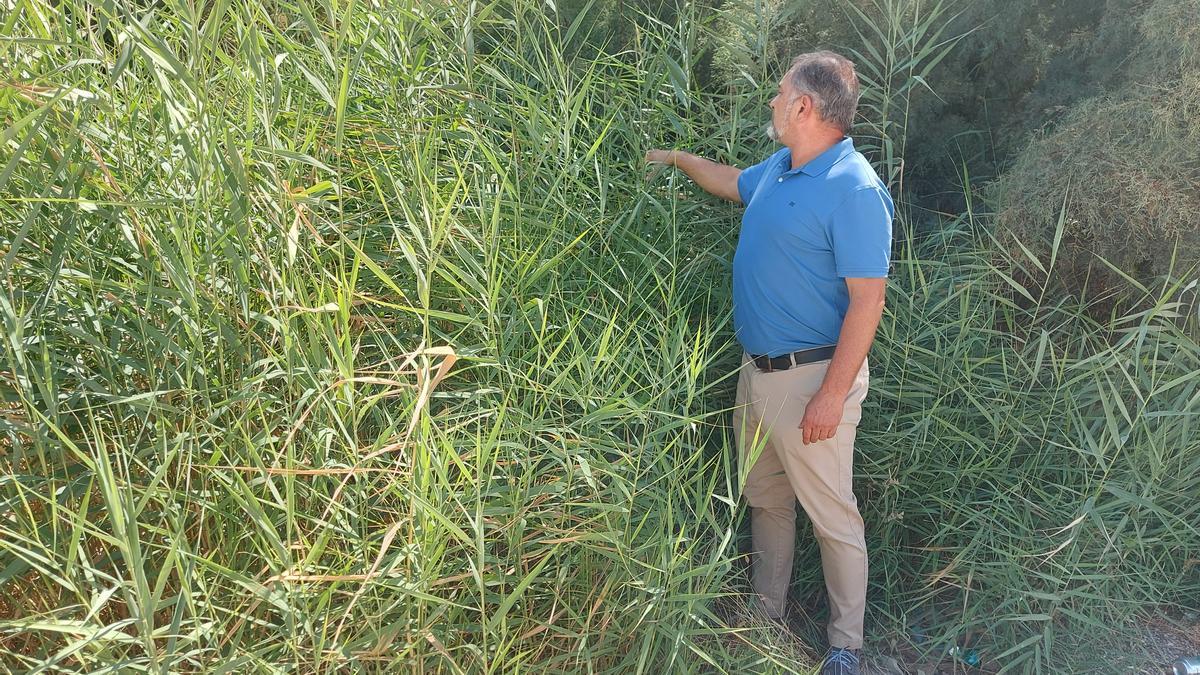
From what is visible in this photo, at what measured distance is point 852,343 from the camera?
2.79m

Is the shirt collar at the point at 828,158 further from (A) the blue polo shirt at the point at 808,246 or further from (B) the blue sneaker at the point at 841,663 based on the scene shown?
(B) the blue sneaker at the point at 841,663

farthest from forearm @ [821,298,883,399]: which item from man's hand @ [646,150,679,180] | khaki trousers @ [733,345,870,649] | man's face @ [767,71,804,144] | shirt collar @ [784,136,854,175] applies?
man's hand @ [646,150,679,180]

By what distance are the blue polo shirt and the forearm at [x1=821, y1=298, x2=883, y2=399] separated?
0.10m

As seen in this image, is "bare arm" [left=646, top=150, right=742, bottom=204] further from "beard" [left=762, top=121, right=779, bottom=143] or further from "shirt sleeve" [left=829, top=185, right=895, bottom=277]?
"shirt sleeve" [left=829, top=185, right=895, bottom=277]

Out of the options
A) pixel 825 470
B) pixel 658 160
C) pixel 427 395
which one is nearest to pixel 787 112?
pixel 658 160

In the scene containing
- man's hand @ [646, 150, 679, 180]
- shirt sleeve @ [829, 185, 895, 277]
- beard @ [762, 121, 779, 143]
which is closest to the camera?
shirt sleeve @ [829, 185, 895, 277]

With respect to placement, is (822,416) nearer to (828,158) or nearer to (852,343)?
(852,343)

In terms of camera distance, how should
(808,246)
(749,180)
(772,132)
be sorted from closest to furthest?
1. (808,246)
2. (772,132)
3. (749,180)

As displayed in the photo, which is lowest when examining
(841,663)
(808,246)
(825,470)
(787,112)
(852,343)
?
(841,663)

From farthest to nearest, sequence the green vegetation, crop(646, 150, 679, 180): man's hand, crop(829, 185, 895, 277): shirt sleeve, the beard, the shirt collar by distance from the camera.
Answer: crop(646, 150, 679, 180): man's hand → the beard → the shirt collar → crop(829, 185, 895, 277): shirt sleeve → the green vegetation

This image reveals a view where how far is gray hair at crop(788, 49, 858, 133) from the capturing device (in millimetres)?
2865

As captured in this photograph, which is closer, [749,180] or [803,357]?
[803,357]

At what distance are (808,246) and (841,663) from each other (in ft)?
4.08

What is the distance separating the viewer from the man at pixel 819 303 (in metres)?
2.79
